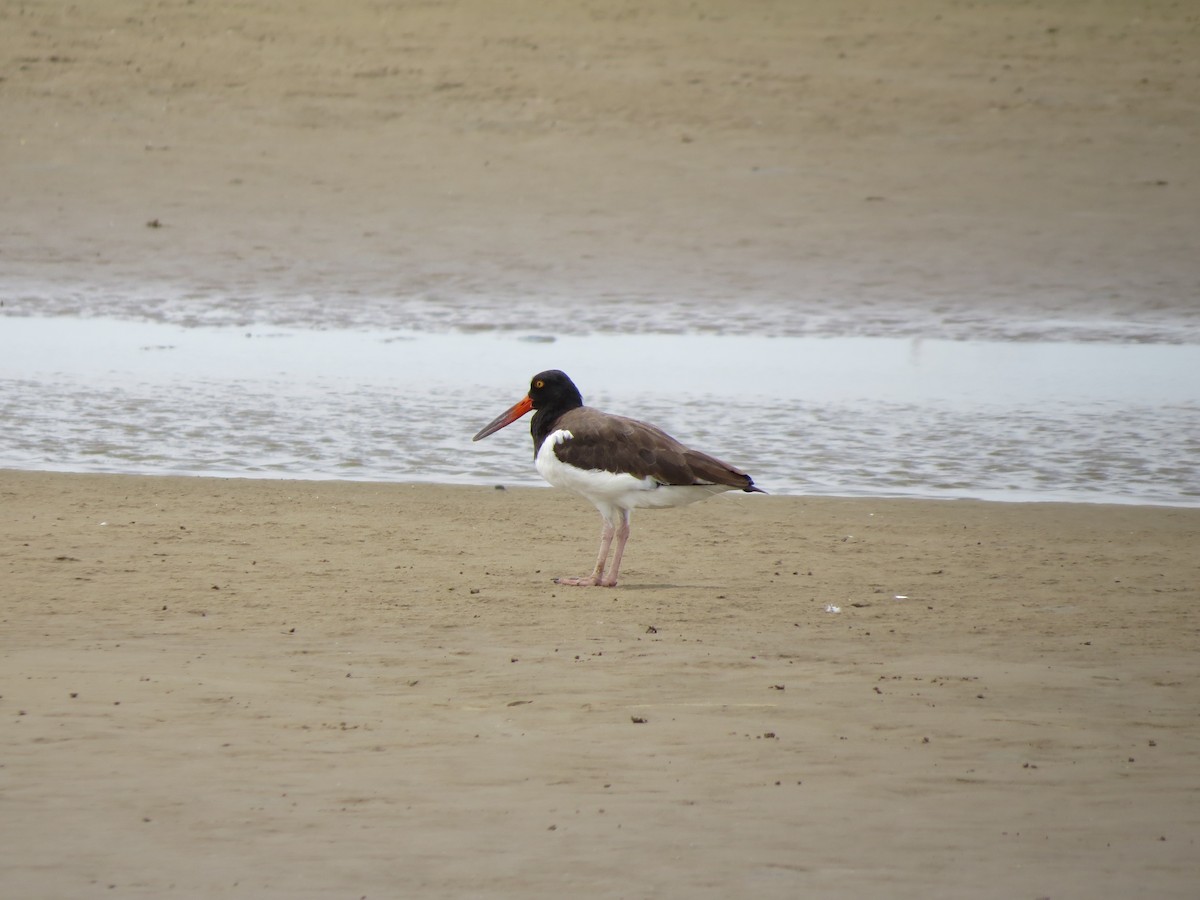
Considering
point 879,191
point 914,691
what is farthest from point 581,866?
point 879,191

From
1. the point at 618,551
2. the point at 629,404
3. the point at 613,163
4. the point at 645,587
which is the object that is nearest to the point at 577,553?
the point at 618,551

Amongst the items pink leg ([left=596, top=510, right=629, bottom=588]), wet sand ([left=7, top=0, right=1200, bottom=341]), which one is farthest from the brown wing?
wet sand ([left=7, top=0, right=1200, bottom=341])

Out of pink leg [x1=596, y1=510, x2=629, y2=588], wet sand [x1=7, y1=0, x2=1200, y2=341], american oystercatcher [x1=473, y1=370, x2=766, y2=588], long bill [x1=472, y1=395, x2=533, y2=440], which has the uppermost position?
wet sand [x1=7, y1=0, x2=1200, y2=341]

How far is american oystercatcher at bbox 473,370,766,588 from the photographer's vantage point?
7199 millimetres

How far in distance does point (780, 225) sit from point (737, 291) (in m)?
1.43

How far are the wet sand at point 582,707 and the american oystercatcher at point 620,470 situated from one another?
262 mm

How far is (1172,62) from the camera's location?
1983cm

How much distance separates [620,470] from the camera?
7.25m

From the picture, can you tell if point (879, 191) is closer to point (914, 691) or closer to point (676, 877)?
point (914, 691)

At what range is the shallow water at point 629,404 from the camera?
976 cm

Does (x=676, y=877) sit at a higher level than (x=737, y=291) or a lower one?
lower

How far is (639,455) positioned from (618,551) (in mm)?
398

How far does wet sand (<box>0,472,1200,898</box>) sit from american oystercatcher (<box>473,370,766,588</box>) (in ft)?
0.86

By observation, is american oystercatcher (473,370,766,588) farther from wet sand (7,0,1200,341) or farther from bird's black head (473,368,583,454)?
wet sand (7,0,1200,341)
